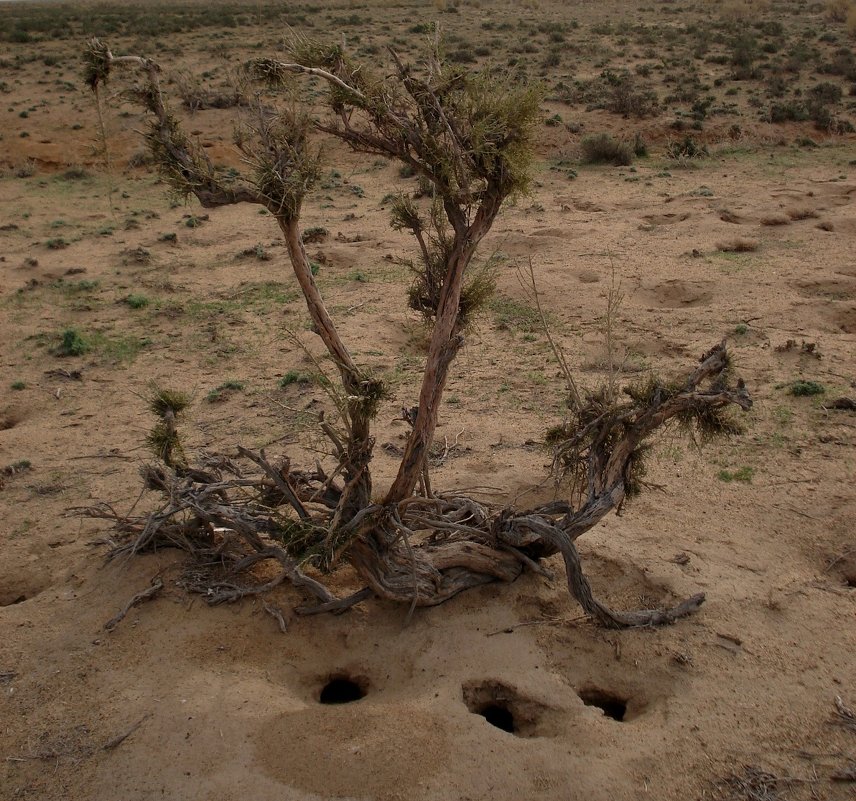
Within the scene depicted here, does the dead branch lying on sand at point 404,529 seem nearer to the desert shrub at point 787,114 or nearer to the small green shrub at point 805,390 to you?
the small green shrub at point 805,390

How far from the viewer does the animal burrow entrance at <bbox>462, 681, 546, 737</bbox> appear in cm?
415

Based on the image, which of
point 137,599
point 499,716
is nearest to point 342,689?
point 499,716

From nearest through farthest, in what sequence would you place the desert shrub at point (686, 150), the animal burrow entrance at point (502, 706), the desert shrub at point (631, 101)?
1. the animal burrow entrance at point (502, 706)
2. the desert shrub at point (686, 150)
3. the desert shrub at point (631, 101)

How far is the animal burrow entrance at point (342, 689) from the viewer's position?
4527 millimetres

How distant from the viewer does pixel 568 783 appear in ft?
11.9

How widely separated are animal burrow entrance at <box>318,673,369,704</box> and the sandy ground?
0.08 metres

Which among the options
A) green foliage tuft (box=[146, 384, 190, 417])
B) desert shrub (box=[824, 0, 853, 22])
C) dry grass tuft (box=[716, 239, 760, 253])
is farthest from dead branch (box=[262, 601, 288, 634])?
desert shrub (box=[824, 0, 853, 22])

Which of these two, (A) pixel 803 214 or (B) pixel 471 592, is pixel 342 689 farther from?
(A) pixel 803 214

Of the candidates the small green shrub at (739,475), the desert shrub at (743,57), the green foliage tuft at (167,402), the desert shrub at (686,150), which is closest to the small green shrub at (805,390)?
the small green shrub at (739,475)

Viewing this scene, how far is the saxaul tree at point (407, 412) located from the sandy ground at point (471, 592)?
269 mm

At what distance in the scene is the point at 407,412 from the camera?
16.3 ft

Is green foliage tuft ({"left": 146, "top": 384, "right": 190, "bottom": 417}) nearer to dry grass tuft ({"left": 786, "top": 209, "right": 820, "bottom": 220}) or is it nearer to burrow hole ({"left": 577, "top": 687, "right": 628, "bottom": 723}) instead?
burrow hole ({"left": 577, "top": 687, "right": 628, "bottom": 723})

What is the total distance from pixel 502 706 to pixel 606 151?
13336 millimetres

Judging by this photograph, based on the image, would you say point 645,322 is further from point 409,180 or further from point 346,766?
point 409,180
